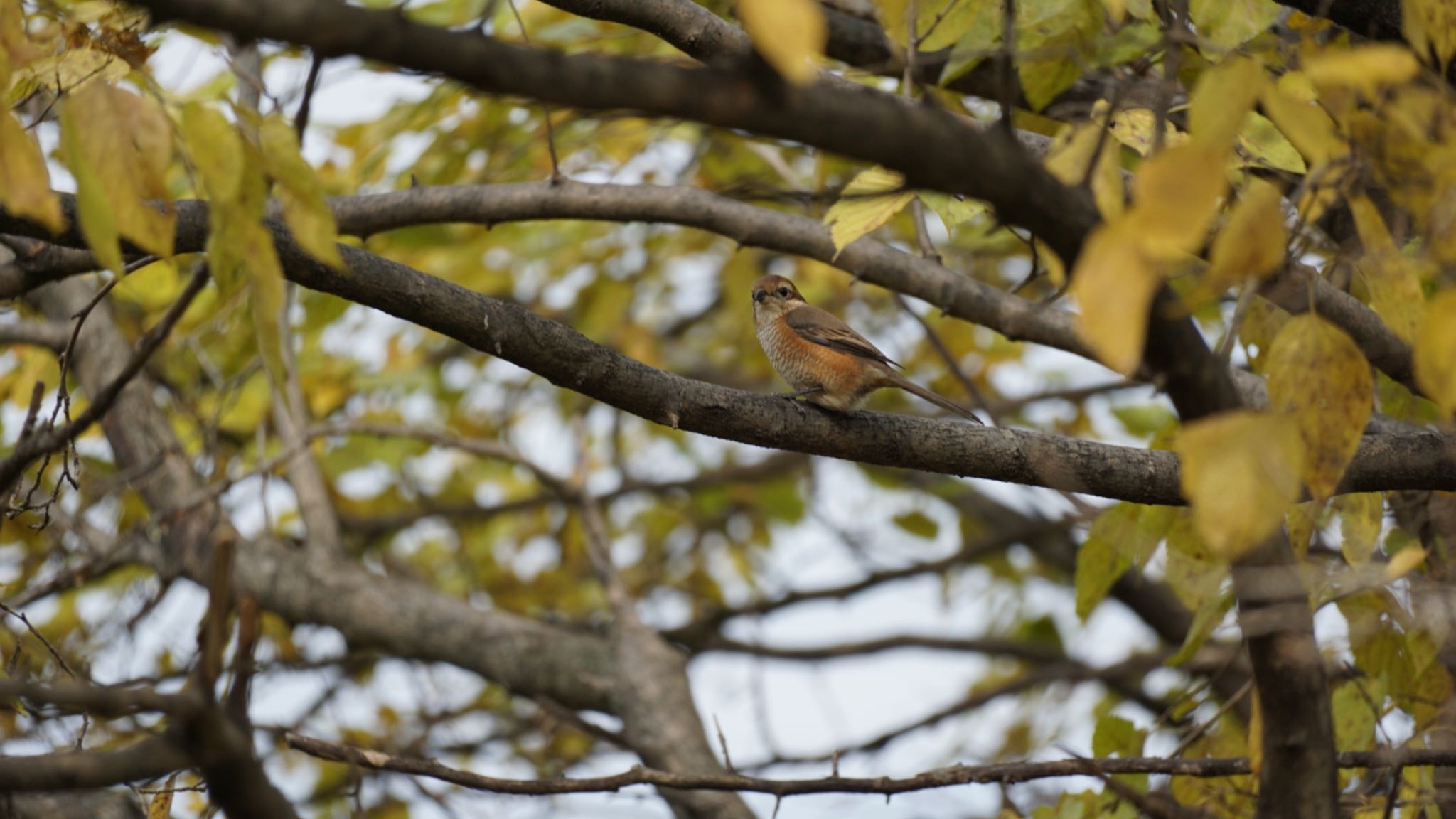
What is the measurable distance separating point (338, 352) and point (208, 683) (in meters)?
6.16

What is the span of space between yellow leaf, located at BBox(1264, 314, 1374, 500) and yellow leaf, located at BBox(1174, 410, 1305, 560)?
11.1 inches

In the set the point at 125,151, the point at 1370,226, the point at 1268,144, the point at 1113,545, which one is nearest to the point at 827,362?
the point at 1113,545

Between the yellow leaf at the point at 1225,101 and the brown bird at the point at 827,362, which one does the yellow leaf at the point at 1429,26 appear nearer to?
the yellow leaf at the point at 1225,101

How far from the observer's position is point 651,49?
5.72 m

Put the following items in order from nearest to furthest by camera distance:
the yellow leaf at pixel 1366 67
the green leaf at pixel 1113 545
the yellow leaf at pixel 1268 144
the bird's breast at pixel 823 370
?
1. the yellow leaf at pixel 1366 67
2. the yellow leaf at pixel 1268 144
3. the green leaf at pixel 1113 545
4. the bird's breast at pixel 823 370

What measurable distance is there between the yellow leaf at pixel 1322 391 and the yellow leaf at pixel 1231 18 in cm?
136

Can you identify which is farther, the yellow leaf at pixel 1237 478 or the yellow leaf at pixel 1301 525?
the yellow leaf at pixel 1301 525

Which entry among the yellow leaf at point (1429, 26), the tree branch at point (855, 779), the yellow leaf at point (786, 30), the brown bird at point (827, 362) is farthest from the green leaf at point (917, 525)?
the yellow leaf at point (786, 30)

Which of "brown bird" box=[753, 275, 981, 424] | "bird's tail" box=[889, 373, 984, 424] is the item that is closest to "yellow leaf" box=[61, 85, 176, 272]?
"brown bird" box=[753, 275, 981, 424]

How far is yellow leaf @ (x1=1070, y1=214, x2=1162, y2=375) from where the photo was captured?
1.29 m

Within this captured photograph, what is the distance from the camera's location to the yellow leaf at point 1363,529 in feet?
9.74

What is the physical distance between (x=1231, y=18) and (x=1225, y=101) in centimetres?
164

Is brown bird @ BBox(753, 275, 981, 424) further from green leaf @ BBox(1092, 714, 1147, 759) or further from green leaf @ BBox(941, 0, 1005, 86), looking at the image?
green leaf @ BBox(941, 0, 1005, 86)

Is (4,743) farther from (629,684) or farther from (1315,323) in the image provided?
(1315,323)
